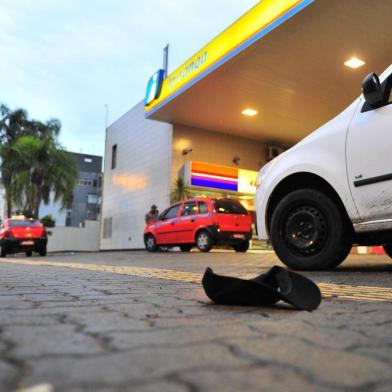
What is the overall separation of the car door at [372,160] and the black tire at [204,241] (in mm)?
8790

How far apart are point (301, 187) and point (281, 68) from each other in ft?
27.8

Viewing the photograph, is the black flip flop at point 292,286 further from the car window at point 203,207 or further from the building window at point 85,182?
the building window at point 85,182

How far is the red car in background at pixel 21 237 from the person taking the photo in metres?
15.7

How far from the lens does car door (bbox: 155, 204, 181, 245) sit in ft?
48.3

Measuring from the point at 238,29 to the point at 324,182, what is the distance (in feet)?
27.3

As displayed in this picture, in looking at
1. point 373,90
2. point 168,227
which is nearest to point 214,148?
point 168,227

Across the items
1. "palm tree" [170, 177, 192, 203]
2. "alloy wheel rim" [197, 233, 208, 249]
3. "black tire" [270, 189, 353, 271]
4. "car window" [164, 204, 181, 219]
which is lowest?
"black tire" [270, 189, 353, 271]

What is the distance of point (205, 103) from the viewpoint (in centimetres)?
1642

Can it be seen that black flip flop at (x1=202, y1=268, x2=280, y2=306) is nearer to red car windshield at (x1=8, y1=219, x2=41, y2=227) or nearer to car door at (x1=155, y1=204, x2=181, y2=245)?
car door at (x1=155, y1=204, x2=181, y2=245)

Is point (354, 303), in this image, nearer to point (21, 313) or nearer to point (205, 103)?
point (21, 313)

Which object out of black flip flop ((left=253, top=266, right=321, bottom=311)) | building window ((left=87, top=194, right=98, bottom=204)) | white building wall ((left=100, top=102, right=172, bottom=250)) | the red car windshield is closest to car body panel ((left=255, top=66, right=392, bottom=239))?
black flip flop ((left=253, top=266, right=321, bottom=311))

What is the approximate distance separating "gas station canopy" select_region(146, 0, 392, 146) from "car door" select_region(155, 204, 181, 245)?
4.01 meters

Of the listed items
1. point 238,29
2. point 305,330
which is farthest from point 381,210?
point 238,29

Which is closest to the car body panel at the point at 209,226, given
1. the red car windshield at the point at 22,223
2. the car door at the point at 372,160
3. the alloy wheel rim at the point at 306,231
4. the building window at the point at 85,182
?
the red car windshield at the point at 22,223
